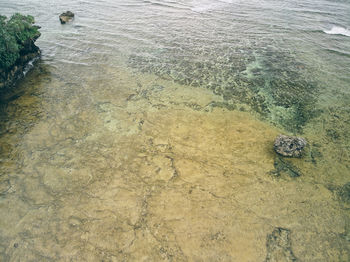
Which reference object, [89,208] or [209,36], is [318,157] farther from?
[209,36]

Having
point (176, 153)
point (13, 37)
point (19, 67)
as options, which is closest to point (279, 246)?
point (176, 153)

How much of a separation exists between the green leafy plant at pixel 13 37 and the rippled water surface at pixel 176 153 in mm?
1191

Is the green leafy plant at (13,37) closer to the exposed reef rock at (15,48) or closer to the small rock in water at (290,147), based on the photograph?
the exposed reef rock at (15,48)

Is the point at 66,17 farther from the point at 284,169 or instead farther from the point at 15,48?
the point at 284,169

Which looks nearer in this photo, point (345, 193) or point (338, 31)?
point (345, 193)

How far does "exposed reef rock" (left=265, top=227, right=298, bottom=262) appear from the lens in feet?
15.3

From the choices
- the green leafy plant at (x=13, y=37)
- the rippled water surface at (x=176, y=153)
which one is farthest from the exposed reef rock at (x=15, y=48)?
the rippled water surface at (x=176, y=153)

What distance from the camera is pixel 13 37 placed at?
9.83m

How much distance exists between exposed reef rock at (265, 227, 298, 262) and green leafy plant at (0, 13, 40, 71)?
12589 millimetres

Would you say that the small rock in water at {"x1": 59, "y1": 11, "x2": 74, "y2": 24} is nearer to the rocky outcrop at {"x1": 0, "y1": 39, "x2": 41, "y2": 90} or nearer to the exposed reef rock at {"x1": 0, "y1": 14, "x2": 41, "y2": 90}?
the exposed reef rock at {"x1": 0, "y1": 14, "x2": 41, "y2": 90}

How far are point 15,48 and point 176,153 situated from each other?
30.8 feet

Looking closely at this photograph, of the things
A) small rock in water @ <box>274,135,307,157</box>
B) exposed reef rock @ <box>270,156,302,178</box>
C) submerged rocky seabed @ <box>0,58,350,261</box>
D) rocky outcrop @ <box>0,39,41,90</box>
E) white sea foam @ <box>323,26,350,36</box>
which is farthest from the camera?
white sea foam @ <box>323,26,350,36</box>

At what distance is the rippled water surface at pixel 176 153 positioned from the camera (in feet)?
16.4

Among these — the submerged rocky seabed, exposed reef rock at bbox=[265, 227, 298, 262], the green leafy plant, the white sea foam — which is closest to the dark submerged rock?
the submerged rocky seabed
